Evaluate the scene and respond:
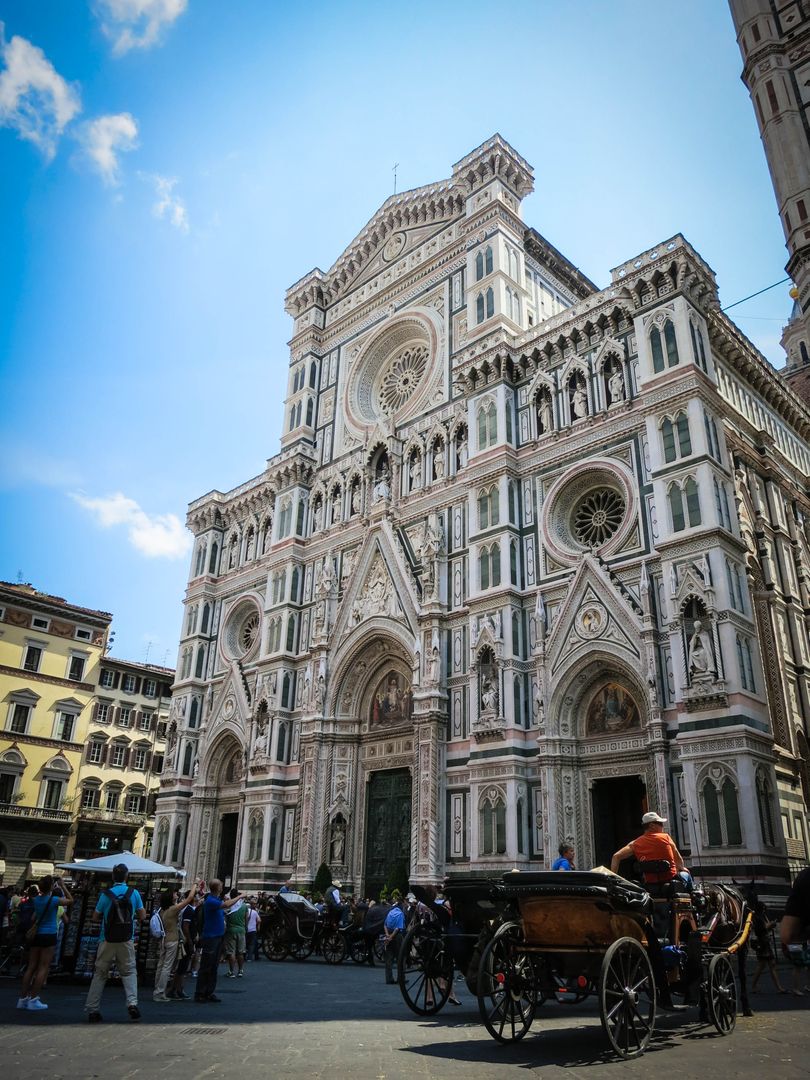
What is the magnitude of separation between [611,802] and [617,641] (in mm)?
4150

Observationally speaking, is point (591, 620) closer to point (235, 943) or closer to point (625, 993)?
point (235, 943)

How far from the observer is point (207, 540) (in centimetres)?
3678

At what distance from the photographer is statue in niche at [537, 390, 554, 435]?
2430cm

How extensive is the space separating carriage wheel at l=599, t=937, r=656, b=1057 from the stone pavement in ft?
0.54

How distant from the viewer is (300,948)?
60.6 ft

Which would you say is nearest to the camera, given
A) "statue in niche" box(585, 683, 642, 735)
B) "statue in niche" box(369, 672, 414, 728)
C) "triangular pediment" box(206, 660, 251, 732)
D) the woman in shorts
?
the woman in shorts

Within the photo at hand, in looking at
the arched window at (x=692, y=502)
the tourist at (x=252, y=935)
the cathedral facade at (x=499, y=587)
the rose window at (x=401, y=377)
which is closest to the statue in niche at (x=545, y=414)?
the cathedral facade at (x=499, y=587)

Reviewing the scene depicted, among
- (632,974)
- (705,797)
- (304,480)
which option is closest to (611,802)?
(705,797)

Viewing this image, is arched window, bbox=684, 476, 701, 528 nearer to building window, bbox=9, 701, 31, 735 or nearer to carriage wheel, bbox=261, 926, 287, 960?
carriage wheel, bbox=261, 926, 287, 960

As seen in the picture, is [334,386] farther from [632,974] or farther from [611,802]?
[632,974]

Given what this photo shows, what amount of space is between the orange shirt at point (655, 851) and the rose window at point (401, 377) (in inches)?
929

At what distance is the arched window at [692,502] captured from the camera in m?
19.5

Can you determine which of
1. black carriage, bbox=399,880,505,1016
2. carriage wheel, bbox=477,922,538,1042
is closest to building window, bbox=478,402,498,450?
black carriage, bbox=399,880,505,1016

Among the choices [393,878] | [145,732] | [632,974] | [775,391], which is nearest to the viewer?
[632,974]
